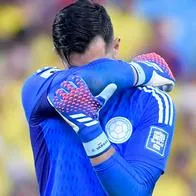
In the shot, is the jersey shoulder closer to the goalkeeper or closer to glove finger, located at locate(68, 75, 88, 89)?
the goalkeeper

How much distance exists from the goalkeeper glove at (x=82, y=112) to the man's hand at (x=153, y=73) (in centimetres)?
19

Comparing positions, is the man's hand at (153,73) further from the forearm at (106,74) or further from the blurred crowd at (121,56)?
the blurred crowd at (121,56)

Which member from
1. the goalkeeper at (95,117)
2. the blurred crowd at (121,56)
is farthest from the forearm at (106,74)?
the blurred crowd at (121,56)

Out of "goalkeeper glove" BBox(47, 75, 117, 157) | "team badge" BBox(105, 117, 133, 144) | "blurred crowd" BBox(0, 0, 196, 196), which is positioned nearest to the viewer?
"goalkeeper glove" BBox(47, 75, 117, 157)

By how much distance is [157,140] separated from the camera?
2.03 meters

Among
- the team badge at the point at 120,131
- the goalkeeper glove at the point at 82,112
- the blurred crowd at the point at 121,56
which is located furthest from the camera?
the blurred crowd at the point at 121,56

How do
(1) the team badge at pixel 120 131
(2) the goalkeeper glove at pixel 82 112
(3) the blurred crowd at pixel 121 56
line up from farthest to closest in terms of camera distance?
(3) the blurred crowd at pixel 121 56 < (1) the team badge at pixel 120 131 < (2) the goalkeeper glove at pixel 82 112

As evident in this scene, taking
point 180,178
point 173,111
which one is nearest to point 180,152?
point 180,178

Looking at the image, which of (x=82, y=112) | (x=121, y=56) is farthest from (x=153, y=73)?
(x=121, y=56)

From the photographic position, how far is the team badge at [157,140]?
80.0 inches

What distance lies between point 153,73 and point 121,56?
2023 mm

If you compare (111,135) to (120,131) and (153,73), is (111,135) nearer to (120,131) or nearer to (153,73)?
(120,131)

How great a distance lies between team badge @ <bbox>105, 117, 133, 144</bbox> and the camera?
2.04 metres

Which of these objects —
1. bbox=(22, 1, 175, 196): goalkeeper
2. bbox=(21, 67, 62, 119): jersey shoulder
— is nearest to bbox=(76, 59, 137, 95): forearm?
bbox=(22, 1, 175, 196): goalkeeper
